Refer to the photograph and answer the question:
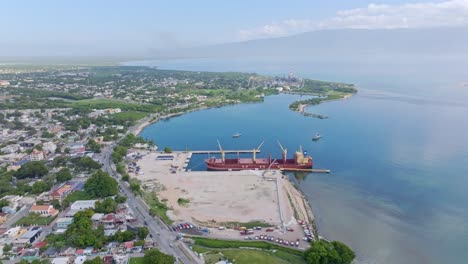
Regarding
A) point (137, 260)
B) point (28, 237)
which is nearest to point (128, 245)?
point (137, 260)

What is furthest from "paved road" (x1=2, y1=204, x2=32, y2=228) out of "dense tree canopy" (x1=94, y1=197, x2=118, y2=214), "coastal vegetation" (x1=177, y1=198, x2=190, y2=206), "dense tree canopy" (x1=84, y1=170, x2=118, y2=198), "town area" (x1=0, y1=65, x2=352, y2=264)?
"coastal vegetation" (x1=177, y1=198, x2=190, y2=206)

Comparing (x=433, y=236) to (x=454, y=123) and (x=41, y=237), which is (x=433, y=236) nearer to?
(x=41, y=237)

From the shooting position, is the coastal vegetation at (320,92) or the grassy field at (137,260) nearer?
the grassy field at (137,260)

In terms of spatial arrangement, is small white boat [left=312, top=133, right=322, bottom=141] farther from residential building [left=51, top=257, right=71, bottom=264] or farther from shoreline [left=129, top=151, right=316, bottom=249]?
residential building [left=51, top=257, right=71, bottom=264]

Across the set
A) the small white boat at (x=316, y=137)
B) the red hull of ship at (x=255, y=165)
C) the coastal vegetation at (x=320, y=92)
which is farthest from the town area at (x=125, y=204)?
the coastal vegetation at (x=320, y=92)

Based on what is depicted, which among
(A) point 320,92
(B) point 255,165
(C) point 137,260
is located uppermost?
(A) point 320,92

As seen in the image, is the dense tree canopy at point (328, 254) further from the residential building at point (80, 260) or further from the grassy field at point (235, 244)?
the residential building at point (80, 260)

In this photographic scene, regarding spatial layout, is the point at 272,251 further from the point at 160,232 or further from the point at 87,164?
the point at 87,164
